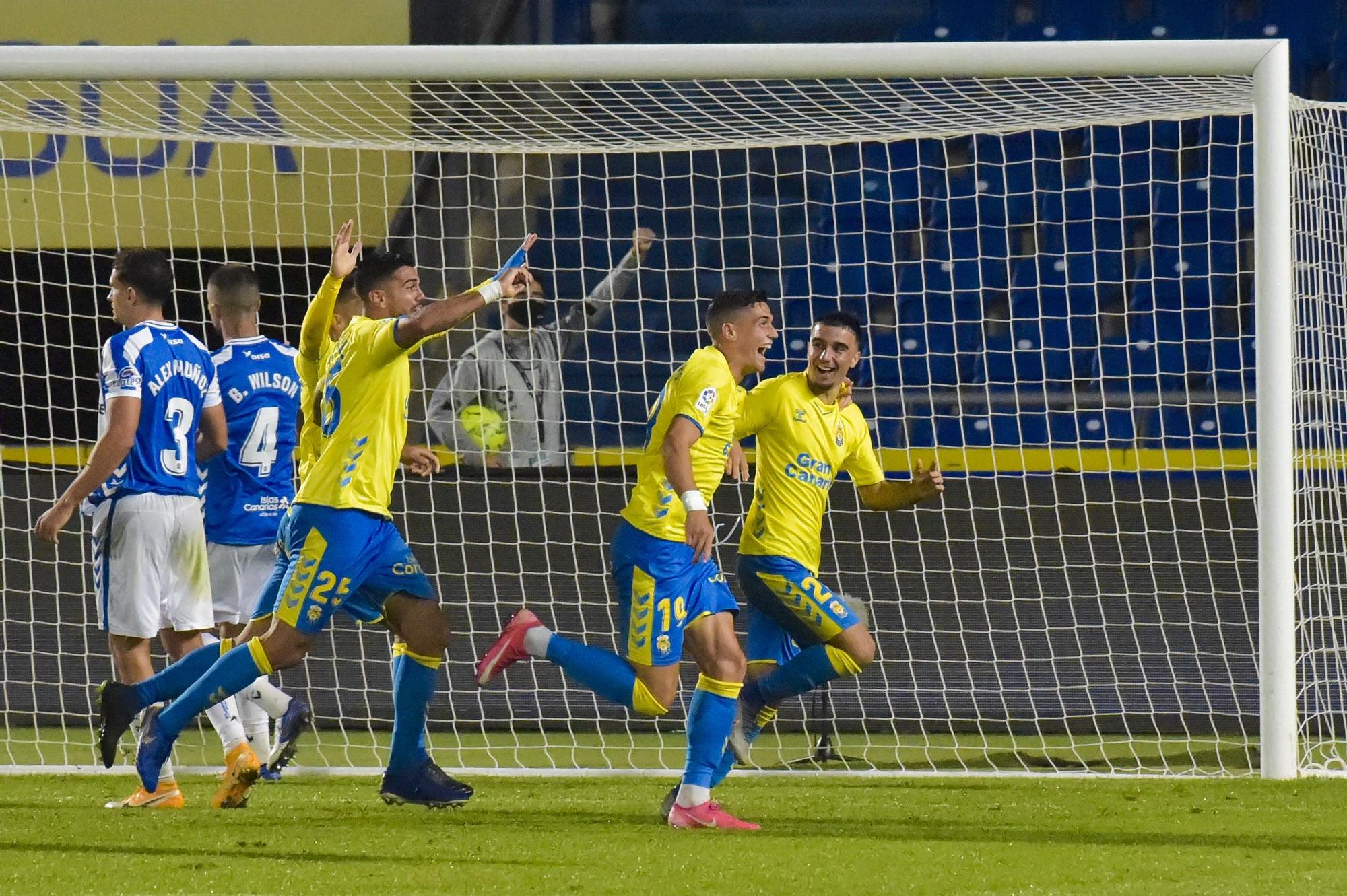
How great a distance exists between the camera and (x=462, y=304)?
4.55 metres

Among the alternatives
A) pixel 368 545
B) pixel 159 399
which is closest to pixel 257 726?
pixel 159 399

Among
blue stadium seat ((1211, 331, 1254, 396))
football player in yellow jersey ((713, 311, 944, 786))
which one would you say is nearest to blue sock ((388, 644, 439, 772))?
football player in yellow jersey ((713, 311, 944, 786))

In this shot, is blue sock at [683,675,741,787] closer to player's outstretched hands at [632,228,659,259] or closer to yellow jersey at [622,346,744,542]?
yellow jersey at [622,346,744,542]

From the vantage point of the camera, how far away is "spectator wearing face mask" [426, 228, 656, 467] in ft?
27.9

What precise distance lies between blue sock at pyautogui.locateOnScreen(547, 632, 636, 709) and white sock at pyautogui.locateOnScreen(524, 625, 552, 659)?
0.17ft

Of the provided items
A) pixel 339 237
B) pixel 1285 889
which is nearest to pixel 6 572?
pixel 339 237

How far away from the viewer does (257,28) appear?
11.0 m

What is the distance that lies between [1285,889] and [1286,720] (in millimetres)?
1915

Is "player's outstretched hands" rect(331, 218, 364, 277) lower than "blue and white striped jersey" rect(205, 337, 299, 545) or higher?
higher

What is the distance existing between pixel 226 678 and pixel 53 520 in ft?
2.59

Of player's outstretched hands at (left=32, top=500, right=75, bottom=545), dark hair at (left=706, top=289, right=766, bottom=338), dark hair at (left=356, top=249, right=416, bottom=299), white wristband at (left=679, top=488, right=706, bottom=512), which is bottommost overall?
white wristband at (left=679, top=488, right=706, bottom=512)

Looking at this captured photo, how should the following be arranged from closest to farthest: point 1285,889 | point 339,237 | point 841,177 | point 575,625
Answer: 1. point 1285,889
2. point 339,237
3. point 575,625
4. point 841,177

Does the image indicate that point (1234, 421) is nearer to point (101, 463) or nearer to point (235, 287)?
point (235, 287)

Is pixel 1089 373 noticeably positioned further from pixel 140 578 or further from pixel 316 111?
pixel 140 578
